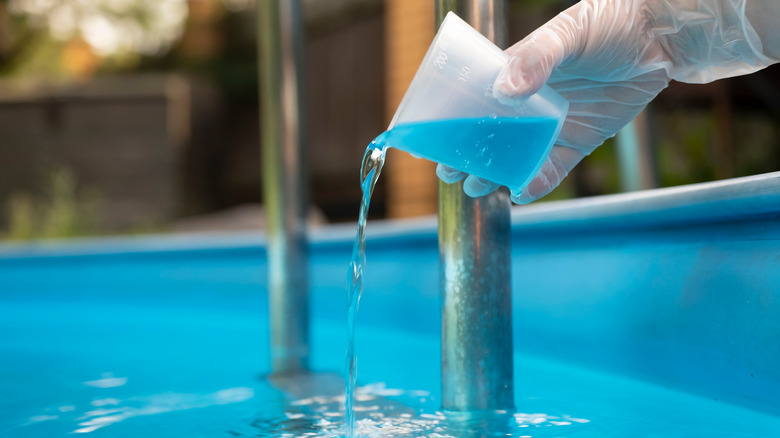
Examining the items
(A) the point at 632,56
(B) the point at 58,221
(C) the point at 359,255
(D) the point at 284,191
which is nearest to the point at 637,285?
(A) the point at 632,56

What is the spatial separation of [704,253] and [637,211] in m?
0.17

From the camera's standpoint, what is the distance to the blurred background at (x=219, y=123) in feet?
16.9

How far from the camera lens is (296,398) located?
52.4 inches

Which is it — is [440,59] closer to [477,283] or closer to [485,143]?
[485,143]

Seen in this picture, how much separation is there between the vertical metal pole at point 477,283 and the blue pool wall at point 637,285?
14.0 inches

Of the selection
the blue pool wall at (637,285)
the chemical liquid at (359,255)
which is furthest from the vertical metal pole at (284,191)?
the chemical liquid at (359,255)

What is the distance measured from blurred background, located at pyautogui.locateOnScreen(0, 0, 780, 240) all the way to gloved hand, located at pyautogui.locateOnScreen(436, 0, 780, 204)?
319 cm

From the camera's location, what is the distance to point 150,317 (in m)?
3.13

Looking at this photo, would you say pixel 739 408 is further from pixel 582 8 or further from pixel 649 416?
pixel 582 8

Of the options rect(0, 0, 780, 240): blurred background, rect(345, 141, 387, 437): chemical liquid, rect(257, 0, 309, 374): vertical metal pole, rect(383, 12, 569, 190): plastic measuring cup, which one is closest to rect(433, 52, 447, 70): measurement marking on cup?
rect(383, 12, 569, 190): plastic measuring cup

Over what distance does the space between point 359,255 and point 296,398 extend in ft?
1.39

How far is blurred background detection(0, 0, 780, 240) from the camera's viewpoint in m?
5.16

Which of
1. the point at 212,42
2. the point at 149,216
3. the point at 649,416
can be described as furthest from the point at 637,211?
the point at 212,42

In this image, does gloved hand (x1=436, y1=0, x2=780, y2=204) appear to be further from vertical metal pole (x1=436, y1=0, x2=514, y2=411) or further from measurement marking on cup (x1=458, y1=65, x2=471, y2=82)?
measurement marking on cup (x1=458, y1=65, x2=471, y2=82)
